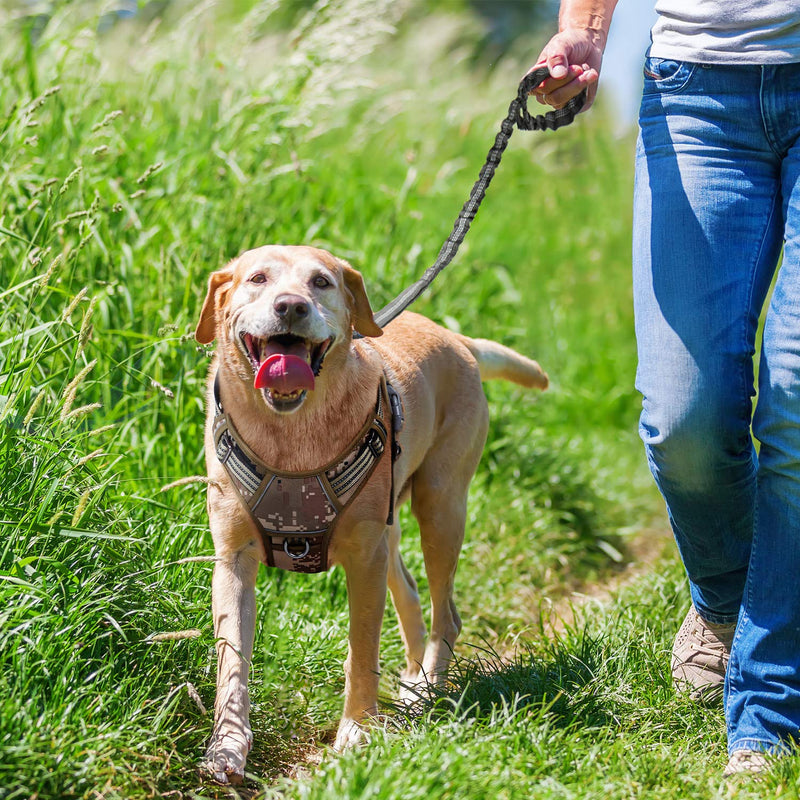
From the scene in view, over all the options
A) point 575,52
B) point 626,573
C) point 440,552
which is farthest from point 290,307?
point 626,573

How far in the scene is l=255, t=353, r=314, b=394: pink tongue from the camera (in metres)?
2.75

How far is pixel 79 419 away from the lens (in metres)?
3.11

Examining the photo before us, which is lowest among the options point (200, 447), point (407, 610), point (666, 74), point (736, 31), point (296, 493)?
point (407, 610)

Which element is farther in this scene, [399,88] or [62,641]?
[399,88]

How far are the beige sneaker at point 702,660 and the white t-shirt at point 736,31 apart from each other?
166 cm

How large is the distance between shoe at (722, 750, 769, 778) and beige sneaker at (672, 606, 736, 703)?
402mm

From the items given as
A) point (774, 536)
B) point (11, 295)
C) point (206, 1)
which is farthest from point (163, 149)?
point (774, 536)

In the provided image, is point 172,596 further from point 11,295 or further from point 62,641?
point 11,295

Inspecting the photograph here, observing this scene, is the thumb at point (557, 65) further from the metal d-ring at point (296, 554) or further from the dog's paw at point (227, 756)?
the dog's paw at point (227, 756)

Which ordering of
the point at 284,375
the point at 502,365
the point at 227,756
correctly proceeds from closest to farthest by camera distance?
the point at 227,756 → the point at 284,375 → the point at 502,365

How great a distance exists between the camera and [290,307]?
9.04 ft

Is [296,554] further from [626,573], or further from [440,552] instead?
[626,573]

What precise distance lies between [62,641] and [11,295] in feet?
4.49

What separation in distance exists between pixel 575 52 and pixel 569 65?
6cm
